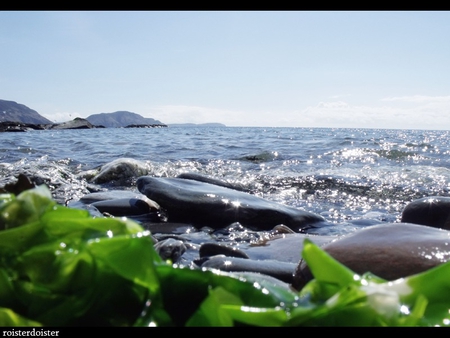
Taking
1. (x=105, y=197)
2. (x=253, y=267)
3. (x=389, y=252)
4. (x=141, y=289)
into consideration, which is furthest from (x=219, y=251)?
(x=105, y=197)

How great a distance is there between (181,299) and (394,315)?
0.40 metres

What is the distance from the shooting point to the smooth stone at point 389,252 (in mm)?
2387

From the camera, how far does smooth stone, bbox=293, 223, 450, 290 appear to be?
7.83 ft

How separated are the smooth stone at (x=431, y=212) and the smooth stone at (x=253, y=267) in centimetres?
262

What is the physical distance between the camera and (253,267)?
8.93 feet

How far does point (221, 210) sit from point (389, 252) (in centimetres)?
281

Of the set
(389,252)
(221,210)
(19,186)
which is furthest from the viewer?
(221,210)

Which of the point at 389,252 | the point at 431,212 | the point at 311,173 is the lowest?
the point at 311,173

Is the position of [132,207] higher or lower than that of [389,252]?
lower

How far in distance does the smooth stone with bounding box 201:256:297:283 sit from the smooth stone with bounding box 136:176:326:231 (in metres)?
2.07

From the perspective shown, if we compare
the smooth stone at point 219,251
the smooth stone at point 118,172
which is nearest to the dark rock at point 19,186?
the smooth stone at point 219,251

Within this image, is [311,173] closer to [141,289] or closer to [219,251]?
[219,251]

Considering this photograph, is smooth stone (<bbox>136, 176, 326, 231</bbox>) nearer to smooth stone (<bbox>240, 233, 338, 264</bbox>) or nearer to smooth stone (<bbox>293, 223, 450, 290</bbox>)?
smooth stone (<bbox>240, 233, 338, 264</bbox>)

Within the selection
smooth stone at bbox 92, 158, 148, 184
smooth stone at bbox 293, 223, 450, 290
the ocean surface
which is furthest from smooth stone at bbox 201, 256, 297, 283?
smooth stone at bbox 92, 158, 148, 184
